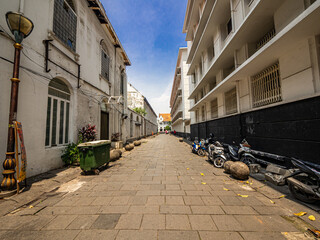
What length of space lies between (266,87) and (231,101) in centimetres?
292

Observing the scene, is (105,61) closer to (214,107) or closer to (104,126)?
(104,126)

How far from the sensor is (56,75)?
5.80 m

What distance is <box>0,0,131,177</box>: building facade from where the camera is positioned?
4.39m

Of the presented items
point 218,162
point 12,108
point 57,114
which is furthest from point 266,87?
point 57,114

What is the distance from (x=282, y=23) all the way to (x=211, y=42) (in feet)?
23.6

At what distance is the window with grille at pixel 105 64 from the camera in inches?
405

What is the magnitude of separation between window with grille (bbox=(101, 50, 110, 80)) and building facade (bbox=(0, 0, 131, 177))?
0.08m

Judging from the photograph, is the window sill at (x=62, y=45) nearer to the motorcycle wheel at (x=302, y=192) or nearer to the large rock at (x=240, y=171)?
the large rock at (x=240, y=171)

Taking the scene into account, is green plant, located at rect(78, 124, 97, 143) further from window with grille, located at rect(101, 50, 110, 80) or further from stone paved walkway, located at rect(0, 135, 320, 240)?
window with grille, located at rect(101, 50, 110, 80)

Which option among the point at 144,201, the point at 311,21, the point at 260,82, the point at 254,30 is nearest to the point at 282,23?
the point at 254,30

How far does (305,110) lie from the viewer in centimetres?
373

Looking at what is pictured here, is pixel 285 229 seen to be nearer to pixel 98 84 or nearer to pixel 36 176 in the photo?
pixel 36 176

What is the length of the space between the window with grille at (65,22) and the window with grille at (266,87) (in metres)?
9.16

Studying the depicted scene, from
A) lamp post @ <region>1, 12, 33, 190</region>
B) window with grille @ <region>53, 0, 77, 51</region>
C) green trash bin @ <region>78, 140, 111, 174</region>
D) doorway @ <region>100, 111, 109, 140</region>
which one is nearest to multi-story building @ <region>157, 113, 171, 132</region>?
doorway @ <region>100, 111, 109, 140</region>
